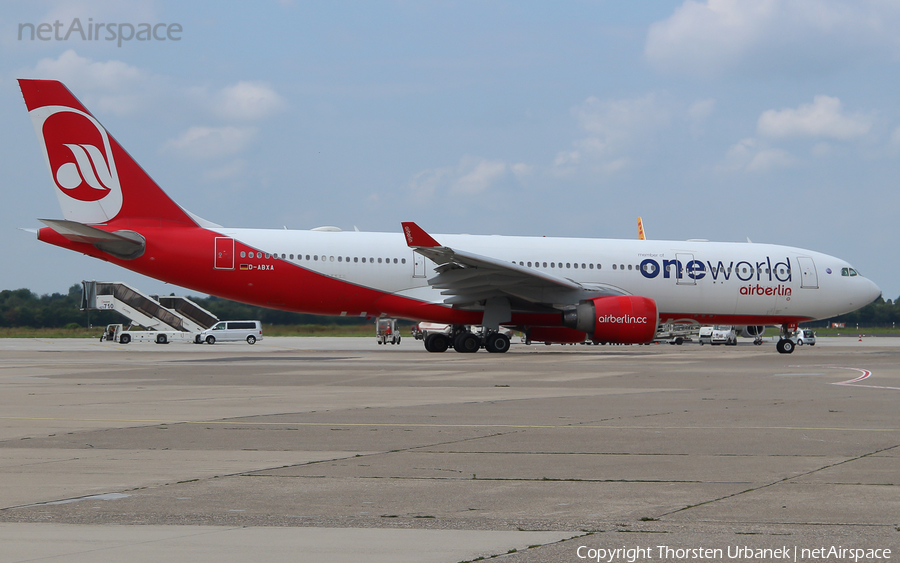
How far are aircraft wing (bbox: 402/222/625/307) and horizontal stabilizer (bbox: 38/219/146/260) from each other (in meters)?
8.53

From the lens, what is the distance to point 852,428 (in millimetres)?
9750

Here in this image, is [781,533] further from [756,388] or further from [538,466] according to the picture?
[756,388]

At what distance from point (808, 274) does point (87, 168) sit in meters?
24.5

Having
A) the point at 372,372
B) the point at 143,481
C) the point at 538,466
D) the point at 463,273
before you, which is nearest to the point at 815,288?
the point at 463,273

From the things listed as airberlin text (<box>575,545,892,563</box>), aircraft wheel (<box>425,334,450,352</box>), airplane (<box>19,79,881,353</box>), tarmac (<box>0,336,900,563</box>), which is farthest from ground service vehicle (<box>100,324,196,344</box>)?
airberlin text (<box>575,545,892,563</box>)

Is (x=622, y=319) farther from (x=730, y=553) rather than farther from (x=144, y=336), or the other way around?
(x=144, y=336)

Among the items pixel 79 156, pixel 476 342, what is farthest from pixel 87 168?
pixel 476 342

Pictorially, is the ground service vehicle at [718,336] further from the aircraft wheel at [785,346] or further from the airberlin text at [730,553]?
the airberlin text at [730,553]

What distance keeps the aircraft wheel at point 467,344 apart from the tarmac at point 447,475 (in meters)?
14.6

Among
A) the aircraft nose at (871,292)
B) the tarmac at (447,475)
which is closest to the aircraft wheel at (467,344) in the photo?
the tarmac at (447,475)

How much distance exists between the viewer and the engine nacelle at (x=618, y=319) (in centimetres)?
2636

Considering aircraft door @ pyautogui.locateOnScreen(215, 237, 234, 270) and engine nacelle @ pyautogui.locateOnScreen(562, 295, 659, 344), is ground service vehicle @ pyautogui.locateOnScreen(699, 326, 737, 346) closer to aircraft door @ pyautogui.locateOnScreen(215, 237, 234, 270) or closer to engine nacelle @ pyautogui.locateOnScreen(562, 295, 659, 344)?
engine nacelle @ pyautogui.locateOnScreen(562, 295, 659, 344)

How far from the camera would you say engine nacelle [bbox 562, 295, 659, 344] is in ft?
86.5

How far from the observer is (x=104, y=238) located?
2595 centimetres
